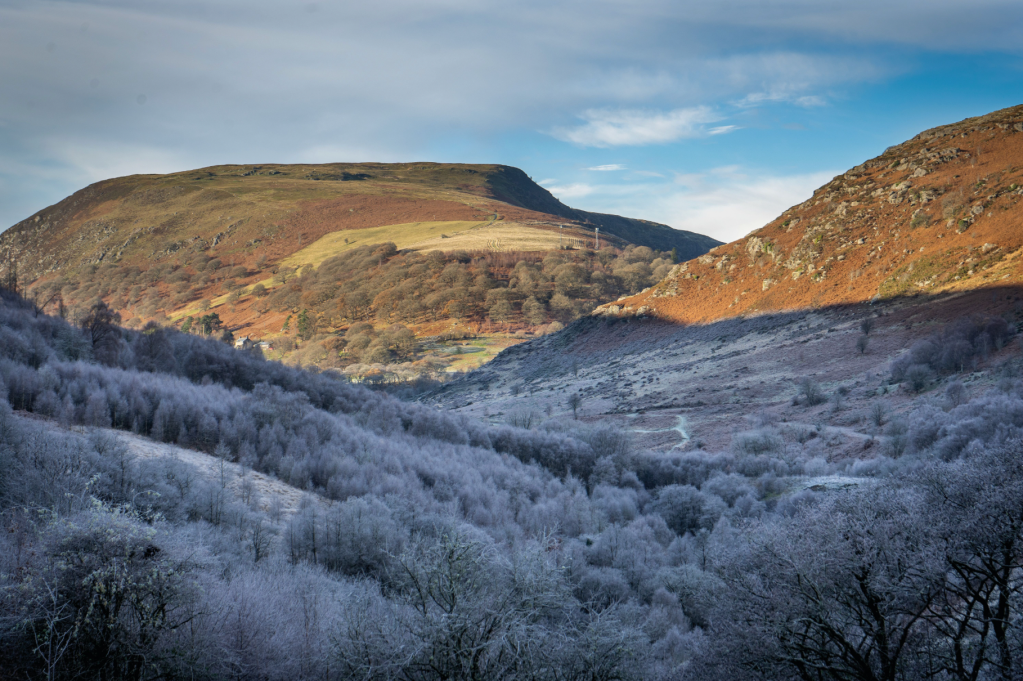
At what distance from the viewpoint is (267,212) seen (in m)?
128

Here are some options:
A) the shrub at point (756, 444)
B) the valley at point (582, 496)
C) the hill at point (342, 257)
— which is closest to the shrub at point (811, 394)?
the valley at point (582, 496)

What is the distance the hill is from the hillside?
26061mm

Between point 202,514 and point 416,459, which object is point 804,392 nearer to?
point 416,459

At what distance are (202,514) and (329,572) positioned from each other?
2.32 metres

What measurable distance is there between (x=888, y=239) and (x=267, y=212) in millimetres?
123367

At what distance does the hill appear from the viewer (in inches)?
2904

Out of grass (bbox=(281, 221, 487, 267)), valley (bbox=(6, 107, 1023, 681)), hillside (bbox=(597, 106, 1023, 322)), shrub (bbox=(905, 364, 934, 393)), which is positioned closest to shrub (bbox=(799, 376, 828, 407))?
valley (bbox=(6, 107, 1023, 681))

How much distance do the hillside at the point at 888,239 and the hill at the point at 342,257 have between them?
1026 inches

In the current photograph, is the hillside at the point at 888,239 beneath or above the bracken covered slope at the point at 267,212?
beneath

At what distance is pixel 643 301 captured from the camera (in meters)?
53.1

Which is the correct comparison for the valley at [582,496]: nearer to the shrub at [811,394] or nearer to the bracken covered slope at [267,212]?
the shrub at [811,394]

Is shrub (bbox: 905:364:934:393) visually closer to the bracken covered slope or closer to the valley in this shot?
the valley

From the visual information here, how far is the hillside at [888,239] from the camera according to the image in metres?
33.3

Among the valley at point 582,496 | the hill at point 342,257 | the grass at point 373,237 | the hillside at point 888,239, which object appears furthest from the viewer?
the grass at point 373,237
